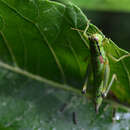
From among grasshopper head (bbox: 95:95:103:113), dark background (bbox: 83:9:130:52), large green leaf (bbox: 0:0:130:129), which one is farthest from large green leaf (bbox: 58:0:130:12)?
grasshopper head (bbox: 95:95:103:113)

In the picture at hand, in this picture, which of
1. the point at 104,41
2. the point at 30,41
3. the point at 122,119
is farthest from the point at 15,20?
the point at 122,119

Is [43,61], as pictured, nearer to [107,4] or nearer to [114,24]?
[107,4]

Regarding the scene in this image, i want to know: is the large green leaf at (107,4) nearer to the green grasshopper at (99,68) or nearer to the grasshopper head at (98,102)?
the green grasshopper at (99,68)

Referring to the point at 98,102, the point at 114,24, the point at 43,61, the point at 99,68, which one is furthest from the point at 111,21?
the point at 98,102

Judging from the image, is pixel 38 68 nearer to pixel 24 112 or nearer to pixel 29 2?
pixel 24 112

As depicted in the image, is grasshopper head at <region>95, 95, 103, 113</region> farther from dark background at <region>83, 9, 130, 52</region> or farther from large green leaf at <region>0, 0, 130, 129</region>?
dark background at <region>83, 9, 130, 52</region>

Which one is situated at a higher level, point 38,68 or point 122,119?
point 38,68
